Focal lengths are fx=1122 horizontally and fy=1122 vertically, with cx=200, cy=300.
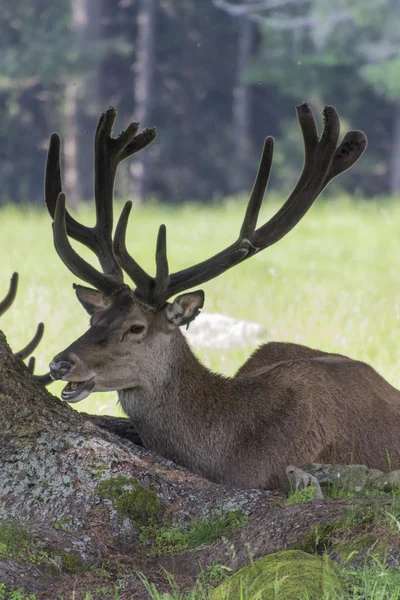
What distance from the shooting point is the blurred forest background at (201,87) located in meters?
28.4

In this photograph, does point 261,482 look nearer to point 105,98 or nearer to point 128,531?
point 128,531

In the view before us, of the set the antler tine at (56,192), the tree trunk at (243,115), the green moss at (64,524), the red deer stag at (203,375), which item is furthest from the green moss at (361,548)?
the tree trunk at (243,115)

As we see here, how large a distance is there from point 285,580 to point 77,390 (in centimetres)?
162

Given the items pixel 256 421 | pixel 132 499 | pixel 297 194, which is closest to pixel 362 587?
pixel 132 499

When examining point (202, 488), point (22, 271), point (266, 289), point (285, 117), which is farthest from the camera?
point (285, 117)

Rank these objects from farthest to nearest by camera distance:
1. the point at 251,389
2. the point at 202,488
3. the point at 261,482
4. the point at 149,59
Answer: the point at 149,59
the point at 251,389
the point at 261,482
the point at 202,488

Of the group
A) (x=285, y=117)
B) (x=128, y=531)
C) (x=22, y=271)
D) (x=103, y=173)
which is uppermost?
(x=285, y=117)

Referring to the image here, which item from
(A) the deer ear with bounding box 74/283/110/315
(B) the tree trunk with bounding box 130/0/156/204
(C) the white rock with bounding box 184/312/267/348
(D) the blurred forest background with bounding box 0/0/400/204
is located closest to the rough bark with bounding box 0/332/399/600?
(A) the deer ear with bounding box 74/283/110/315

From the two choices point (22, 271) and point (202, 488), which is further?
point (22, 271)

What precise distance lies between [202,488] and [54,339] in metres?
4.41

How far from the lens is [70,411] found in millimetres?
4711

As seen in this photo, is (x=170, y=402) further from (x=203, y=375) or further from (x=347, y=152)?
(x=347, y=152)

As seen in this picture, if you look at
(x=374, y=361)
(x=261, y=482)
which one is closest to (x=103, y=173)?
(x=261, y=482)

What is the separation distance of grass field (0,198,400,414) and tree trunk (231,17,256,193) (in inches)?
305
